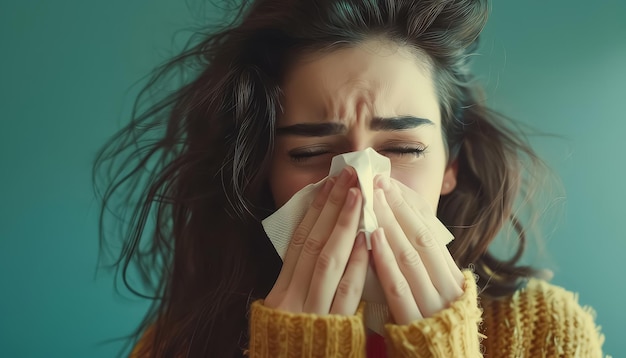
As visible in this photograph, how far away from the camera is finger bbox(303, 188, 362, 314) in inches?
25.3

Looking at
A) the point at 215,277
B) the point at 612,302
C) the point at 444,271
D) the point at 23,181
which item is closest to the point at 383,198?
the point at 444,271

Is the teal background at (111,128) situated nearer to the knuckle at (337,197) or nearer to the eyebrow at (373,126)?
the eyebrow at (373,126)

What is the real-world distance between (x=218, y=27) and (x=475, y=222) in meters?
0.65

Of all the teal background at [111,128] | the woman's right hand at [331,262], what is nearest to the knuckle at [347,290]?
the woman's right hand at [331,262]

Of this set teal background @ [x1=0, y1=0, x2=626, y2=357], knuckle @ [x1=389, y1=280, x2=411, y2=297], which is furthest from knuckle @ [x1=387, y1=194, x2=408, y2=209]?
teal background @ [x1=0, y1=0, x2=626, y2=357]

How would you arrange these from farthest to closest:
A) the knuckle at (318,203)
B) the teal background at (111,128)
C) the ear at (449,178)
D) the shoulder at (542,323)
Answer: the teal background at (111,128) < the ear at (449,178) < the shoulder at (542,323) < the knuckle at (318,203)

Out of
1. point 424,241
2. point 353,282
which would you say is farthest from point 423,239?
point 353,282

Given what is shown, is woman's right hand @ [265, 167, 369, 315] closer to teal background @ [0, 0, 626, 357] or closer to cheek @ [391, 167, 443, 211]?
cheek @ [391, 167, 443, 211]

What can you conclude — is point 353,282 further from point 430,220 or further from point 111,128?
point 111,128

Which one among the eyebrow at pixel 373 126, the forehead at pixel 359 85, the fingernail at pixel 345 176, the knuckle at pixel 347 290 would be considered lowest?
the knuckle at pixel 347 290

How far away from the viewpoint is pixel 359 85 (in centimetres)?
74

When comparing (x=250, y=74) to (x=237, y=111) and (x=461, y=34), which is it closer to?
(x=237, y=111)

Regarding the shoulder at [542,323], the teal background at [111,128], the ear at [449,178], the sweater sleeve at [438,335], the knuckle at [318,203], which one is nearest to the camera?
the sweater sleeve at [438,335]

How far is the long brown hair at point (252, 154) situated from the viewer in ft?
2.67
